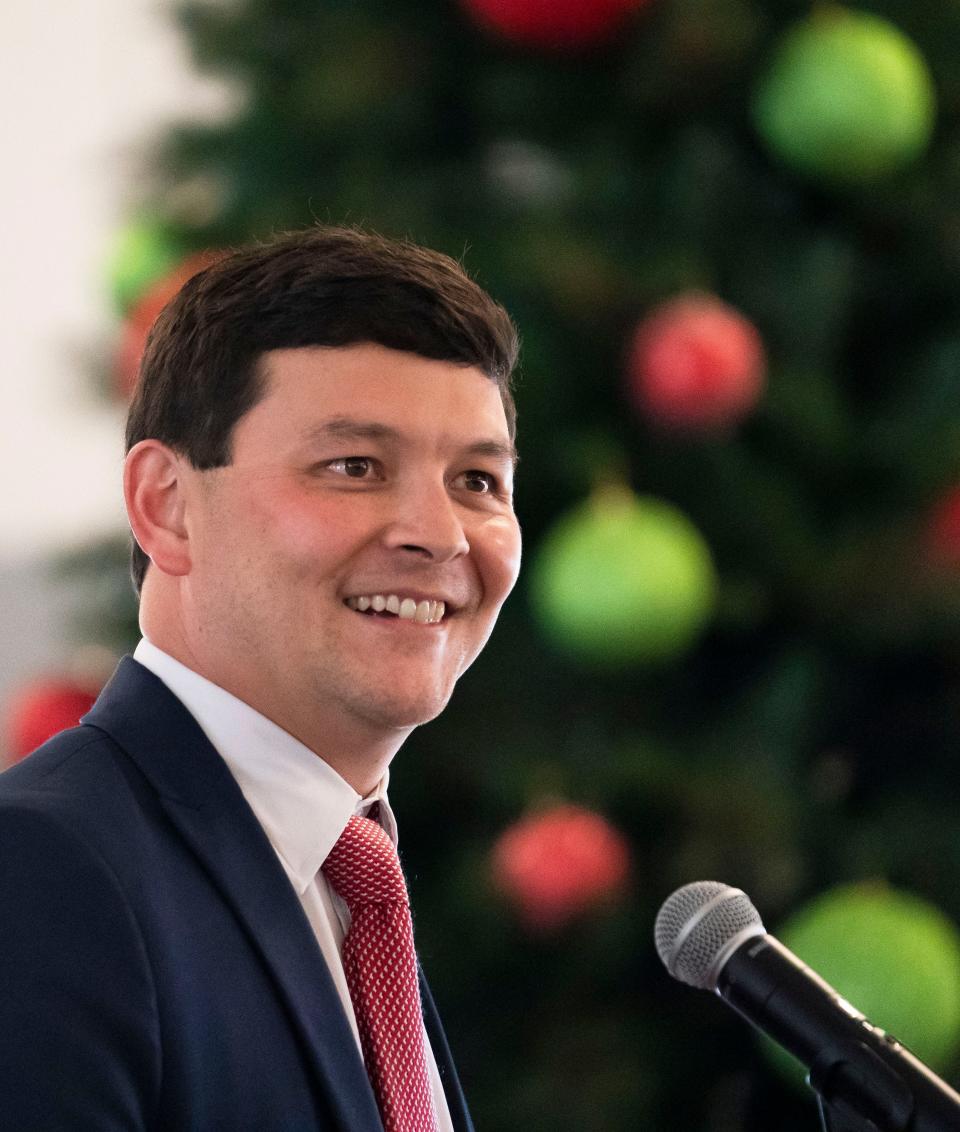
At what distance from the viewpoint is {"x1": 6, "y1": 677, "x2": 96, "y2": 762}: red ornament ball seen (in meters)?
1.81

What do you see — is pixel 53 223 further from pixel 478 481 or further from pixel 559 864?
pixel 478 481

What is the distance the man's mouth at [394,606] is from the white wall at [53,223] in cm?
176

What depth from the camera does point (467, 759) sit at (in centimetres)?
184

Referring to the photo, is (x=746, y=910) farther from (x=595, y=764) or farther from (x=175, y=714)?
(x=595, y=764)

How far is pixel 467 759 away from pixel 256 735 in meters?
0.81

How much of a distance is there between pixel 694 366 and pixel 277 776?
827 millimetres

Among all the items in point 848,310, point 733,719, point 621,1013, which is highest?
point 848,310

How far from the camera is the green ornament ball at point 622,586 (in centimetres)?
165

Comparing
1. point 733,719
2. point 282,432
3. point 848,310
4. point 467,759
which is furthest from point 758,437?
point 282,432

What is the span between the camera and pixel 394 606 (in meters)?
1.06

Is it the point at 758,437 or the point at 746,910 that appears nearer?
the point at 746,910

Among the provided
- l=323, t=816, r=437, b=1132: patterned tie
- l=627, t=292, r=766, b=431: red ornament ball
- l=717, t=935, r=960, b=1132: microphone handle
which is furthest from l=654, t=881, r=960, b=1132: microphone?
l=627, t=292, r=766, b=431: red ornament ball

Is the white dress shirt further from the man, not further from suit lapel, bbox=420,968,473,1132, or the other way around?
suit lapel, bbox=420,968,473,1132

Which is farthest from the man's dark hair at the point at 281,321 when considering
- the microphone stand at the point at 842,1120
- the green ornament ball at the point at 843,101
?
the green ornament ball at the point at 843,101
